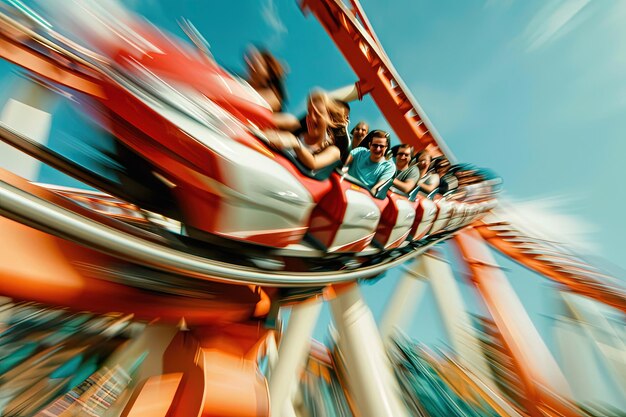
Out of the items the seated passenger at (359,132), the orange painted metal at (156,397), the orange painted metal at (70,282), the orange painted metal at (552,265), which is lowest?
the orange painted metal at (156,397)

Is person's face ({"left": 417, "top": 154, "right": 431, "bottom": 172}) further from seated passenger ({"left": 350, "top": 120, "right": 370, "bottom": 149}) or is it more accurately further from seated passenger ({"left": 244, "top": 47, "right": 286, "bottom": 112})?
seated passenger ({"left": 244, "top": 47, "right": 286, "bottom": 112})

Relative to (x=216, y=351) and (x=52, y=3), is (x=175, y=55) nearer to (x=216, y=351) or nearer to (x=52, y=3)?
(x=52, y=3)

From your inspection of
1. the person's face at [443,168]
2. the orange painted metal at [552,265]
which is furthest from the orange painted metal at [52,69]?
the orange painted metal at [552,265]

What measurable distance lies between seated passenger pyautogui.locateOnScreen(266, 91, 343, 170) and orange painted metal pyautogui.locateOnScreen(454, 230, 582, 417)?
127 centimetres

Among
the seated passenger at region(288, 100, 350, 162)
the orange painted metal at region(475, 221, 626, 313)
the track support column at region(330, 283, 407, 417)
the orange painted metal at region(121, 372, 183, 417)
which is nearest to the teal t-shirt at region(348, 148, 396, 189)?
the seated passenger at region(288, 100, 350, 162)

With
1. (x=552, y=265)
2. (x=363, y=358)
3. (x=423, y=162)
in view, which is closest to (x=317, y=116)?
(x=363, y=358)

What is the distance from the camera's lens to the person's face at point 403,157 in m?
1.17

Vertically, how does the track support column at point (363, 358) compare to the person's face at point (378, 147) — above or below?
below

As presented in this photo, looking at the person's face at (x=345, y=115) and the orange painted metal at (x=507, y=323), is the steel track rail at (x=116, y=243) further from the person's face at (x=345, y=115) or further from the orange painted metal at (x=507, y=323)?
the orange painted metal at (x=507, y=323)

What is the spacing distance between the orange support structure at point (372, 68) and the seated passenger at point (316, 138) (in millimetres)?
1766

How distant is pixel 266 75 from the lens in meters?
0.54

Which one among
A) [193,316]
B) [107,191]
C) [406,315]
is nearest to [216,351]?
[193,316]

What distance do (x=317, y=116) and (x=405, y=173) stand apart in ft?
1.95

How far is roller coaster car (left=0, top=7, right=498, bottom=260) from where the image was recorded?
1.17ft
